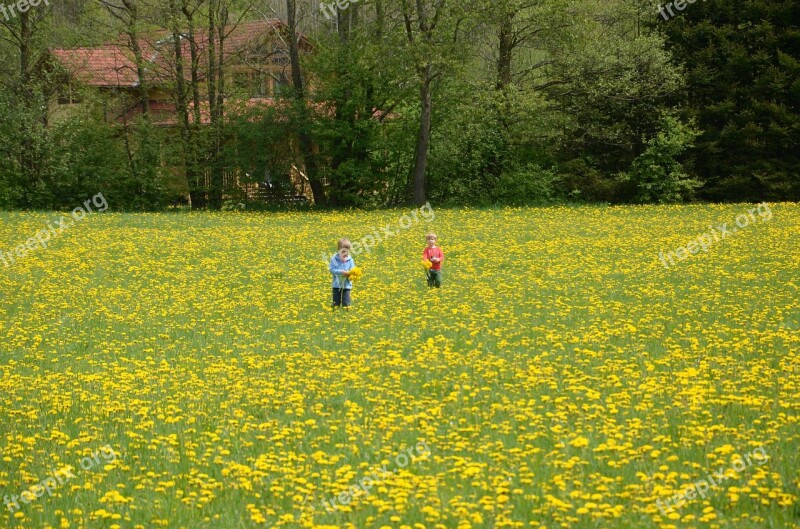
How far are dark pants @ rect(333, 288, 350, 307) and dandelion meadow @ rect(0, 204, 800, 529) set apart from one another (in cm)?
23

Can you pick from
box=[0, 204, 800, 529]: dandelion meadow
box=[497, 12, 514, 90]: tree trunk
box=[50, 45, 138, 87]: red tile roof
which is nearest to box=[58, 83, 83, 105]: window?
box=[50, 45, 138, 87]: red tile roof

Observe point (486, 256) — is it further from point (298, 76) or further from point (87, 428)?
point (298, 76)

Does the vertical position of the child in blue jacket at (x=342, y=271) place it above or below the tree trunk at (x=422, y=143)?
below

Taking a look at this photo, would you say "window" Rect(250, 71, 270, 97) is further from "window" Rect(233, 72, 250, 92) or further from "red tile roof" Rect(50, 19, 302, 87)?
"red tile roof" Rect(50, 19, 302, 87)

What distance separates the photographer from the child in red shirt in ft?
58.2

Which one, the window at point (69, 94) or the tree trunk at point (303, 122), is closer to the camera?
the tree trunk at point (303, 122)

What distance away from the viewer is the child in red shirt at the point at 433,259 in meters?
17.8

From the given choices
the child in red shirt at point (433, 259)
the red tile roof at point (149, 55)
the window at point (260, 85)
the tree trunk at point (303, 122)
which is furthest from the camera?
the window at point (260, 85)

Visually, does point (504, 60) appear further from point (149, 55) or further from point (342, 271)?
point (342, 271)

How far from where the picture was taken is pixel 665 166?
40906 mm

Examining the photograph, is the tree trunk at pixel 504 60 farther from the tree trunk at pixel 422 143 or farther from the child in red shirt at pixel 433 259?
the child in red shirt at pixel 433 259

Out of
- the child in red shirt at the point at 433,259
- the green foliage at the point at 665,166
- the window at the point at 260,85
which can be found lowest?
the child in red shirt at the point at 433,259

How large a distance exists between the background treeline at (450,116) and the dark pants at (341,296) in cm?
2321

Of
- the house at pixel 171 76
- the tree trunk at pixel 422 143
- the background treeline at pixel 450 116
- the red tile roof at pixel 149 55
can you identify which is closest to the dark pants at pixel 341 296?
the background treeline at pixel 450 116
